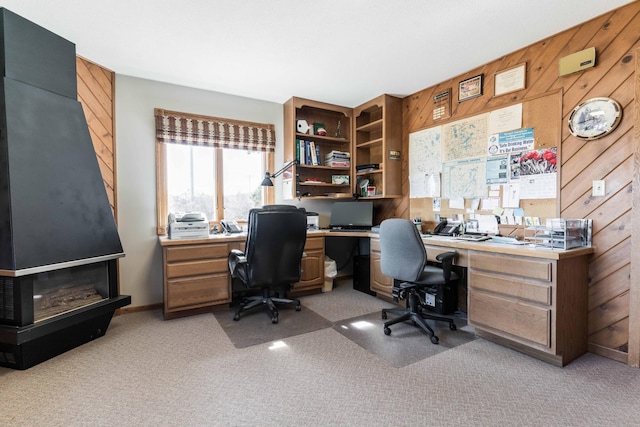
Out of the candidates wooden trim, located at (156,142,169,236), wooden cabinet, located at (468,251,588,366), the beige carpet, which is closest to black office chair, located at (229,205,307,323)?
the beige carpet

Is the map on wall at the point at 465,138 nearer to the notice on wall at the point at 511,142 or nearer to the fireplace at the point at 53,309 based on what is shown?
the notice on wall at the point at 511,142

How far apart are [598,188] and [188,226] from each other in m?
3.51

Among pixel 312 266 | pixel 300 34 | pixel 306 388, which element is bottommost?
pixel 306 388

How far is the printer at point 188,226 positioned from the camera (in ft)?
9.83

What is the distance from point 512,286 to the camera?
220cm

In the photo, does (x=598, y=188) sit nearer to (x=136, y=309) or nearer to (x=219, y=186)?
(x=219, y=186)

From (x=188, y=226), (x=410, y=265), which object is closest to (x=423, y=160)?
(x=410, y=265)

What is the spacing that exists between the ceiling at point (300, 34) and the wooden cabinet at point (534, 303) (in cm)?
177

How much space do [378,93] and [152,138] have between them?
269cm

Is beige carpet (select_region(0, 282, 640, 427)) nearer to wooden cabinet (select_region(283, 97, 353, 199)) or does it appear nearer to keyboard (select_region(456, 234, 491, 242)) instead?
keyboard (select_region(456, 234, 491, 242))

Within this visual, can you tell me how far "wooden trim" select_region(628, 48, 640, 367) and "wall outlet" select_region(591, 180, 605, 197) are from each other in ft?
0.56

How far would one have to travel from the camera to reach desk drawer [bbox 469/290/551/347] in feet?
6.70

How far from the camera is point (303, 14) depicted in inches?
84.9

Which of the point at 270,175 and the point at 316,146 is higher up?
the point at 316,146
